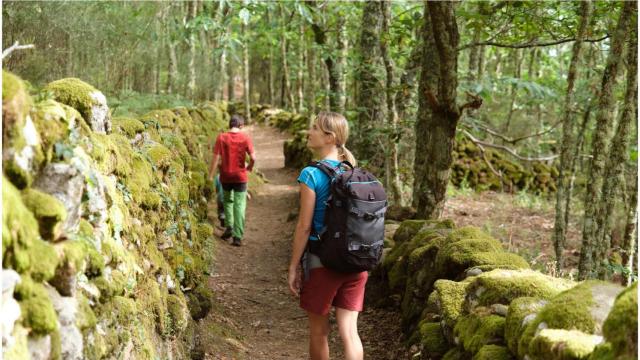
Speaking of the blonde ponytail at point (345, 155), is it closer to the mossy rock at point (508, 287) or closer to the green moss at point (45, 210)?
the mossy rock at point (508, 287)

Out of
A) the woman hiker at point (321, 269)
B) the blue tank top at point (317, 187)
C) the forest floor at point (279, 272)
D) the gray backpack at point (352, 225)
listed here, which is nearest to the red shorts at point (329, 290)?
the woman hiker at point (321, 269)

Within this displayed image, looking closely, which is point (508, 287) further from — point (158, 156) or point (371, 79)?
point (371, 79)

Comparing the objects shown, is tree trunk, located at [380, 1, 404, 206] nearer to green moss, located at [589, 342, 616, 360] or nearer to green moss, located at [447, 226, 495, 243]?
green moss, located at [447, 226, 495, 243]

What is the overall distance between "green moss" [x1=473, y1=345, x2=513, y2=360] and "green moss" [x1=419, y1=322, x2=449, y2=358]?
965mm

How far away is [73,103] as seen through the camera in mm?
4168

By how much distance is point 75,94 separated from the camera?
4195mm

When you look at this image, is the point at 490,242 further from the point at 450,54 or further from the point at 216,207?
the point at 216,207

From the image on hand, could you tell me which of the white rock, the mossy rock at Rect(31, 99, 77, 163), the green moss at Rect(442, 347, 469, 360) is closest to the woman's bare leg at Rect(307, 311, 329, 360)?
the green moss at Rect(442, 347, 469, 360)

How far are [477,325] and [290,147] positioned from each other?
590 inches

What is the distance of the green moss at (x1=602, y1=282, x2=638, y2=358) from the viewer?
2.41 m

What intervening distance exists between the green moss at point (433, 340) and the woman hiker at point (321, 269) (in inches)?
29.8

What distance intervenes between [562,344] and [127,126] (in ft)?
15.8

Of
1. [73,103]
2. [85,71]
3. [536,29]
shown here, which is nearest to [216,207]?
[85,71]

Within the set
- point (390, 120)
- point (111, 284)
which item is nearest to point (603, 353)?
point (111, 284)
